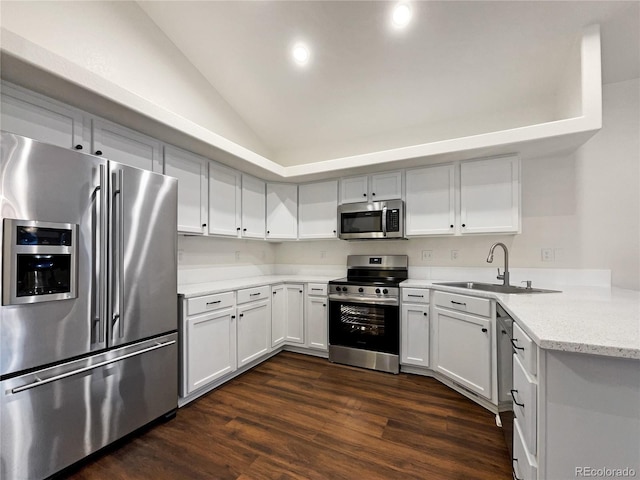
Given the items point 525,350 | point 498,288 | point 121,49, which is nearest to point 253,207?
point 121,49

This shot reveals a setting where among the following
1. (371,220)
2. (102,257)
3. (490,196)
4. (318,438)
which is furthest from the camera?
(371,220)

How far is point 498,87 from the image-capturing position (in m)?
2.73

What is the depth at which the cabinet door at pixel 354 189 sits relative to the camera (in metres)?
3.38

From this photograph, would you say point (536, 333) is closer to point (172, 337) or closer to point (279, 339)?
point (172, 337)

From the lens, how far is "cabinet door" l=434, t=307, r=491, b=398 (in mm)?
2258

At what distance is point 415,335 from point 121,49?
3.81m

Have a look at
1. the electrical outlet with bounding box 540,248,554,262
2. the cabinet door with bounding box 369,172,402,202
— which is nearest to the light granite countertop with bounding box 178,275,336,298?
the cabinet door with bounding box 369,172,402,202

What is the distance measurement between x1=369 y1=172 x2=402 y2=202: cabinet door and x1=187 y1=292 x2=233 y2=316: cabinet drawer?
6.38ft

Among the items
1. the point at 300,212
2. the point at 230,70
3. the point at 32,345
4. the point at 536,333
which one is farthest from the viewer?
the point at 300,212

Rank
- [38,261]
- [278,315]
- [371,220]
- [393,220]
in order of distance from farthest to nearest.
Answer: [278,315] → [371,220] → [393,220] → [38,261]

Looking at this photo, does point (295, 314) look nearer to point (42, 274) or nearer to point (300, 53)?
point (42, 274)

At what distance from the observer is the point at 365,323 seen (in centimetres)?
304

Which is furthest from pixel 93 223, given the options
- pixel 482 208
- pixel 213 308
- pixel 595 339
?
pixel 482 208

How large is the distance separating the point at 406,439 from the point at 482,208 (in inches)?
85.5
